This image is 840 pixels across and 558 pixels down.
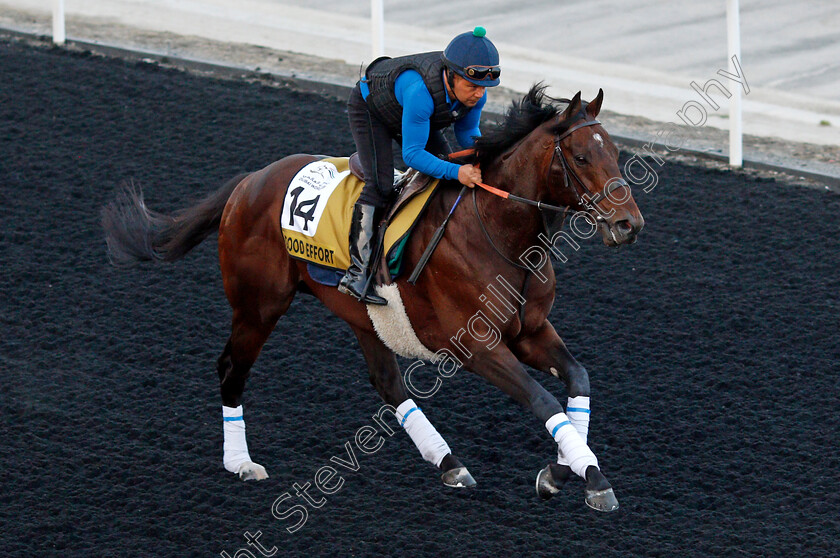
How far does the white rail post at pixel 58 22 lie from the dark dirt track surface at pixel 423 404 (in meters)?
1.84

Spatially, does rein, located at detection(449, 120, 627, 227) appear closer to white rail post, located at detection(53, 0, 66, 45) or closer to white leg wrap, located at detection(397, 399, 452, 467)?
white leg wrap, located at detection(397, 399, 452, 467)

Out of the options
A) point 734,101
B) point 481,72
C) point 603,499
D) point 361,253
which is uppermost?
point 734,101

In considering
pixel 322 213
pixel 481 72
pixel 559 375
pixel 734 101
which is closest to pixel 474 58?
pixel 481 72

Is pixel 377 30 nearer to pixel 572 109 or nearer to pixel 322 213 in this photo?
pixel 322 213

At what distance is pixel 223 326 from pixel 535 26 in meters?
5.44

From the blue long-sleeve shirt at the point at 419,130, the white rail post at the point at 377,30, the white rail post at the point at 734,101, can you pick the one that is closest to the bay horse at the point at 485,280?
the blue long-sleeve shirt at the point at 419,130

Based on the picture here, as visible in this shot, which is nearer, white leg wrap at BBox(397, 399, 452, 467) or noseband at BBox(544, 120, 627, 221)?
noseband at BBox(544, 120, 627, 221)

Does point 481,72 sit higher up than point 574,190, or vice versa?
point 481,72

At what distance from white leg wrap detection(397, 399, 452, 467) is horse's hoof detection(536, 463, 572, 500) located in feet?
1.72

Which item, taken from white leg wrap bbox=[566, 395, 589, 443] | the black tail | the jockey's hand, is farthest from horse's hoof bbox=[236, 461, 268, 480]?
the jockey's hand

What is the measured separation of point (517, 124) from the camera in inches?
157

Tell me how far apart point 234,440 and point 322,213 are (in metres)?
1.02

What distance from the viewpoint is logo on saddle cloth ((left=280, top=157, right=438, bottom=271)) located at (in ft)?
14.8

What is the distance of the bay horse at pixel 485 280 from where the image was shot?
376cm
